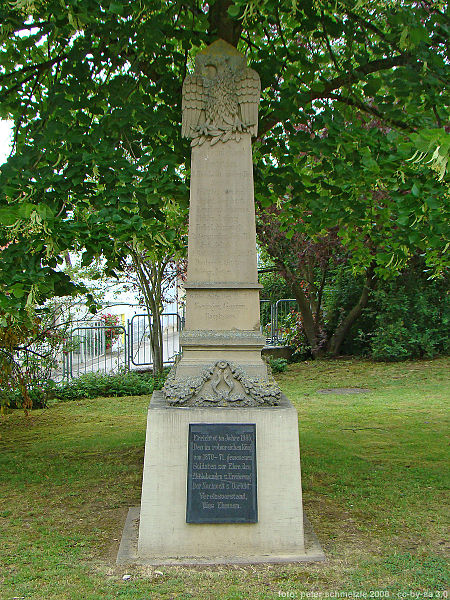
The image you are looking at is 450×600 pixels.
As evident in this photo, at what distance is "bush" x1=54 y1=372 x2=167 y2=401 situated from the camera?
43.4 feet

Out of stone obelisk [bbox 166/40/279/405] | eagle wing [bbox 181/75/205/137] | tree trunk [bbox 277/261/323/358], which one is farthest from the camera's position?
tree trunk [bbox 277/261/323/358]

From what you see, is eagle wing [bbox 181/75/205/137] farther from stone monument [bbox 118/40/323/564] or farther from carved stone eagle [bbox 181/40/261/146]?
stone monument [bbox 118/40/323/564]

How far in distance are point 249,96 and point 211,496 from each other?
3259mm

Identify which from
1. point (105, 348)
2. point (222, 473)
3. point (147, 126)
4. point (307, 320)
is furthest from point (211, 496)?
point (307, 320)

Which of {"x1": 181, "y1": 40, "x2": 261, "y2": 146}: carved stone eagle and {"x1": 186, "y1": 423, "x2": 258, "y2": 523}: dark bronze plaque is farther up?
{"x1": 181, "y1": 40, "x2": 261, "y2": 146}: carved stone eagle

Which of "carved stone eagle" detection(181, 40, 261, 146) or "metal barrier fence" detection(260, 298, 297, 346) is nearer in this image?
"carved stone eagle" detection(181, 40, 261, 146)

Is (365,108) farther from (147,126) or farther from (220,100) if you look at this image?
(147,126)

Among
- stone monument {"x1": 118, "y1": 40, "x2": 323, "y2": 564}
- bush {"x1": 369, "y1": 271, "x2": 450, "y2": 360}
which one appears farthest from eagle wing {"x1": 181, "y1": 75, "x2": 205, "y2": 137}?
bush {"x1": 369, "y1": 271, "x2": 450, "y2": 360}

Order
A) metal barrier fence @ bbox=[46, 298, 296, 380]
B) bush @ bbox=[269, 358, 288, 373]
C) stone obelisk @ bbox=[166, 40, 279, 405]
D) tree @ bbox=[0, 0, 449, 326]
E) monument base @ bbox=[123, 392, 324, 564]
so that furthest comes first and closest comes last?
bush @ bbox=[269, 358, 288, 373] < metal barrier fence @ bbox=[46, 298, 296, 380] < tree @ bbox=[0, 0, 449, 326] < stone obelisk @ bbox=[166, 40, 279, 405] < monument base @ bbox=[123, 392, 324, 564]

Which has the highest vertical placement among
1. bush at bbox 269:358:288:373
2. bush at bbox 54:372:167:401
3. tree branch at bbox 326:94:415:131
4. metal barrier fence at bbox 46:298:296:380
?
tree branch at bbox 326:94:415:131

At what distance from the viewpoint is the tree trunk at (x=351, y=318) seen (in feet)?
54.7

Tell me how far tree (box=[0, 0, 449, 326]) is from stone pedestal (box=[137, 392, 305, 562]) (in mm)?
1524

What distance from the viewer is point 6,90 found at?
22.2 feet

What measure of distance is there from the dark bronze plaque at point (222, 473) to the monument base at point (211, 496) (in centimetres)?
4
